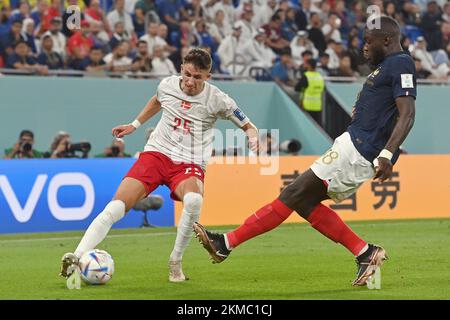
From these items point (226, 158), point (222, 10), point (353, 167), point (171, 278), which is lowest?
point (171, 278)

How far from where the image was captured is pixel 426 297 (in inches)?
361

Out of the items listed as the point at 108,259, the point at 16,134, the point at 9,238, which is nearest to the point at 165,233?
the point at 9,238

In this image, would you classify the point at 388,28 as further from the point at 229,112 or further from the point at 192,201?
the point at 192,201

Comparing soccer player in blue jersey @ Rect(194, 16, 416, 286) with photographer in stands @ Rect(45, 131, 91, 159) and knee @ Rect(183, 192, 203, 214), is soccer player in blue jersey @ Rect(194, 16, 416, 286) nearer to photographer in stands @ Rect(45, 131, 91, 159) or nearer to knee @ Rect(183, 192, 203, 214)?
knee @ Rect(183, 192, 203, 214)

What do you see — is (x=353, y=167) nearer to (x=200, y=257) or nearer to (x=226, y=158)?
(x=200, y=257)

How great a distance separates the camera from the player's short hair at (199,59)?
10.3 m

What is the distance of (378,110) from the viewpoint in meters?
9.80

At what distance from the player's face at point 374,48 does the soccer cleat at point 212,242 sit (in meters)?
2.14

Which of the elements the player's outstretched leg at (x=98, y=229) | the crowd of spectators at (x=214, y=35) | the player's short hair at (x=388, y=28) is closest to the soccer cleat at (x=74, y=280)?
the player's outstretched leg at (x=98, y=229)

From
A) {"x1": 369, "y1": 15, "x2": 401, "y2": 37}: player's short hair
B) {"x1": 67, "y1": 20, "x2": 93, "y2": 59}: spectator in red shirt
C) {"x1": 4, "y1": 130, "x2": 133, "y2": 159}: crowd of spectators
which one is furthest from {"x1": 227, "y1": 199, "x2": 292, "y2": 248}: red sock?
{"x1": 67, "y1": 20, "x2": 93, "y2": 59}: spectator in red shirt

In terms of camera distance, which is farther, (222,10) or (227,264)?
(222,10)

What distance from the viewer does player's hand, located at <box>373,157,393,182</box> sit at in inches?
362

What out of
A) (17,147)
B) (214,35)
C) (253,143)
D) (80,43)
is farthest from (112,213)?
(214,35)
